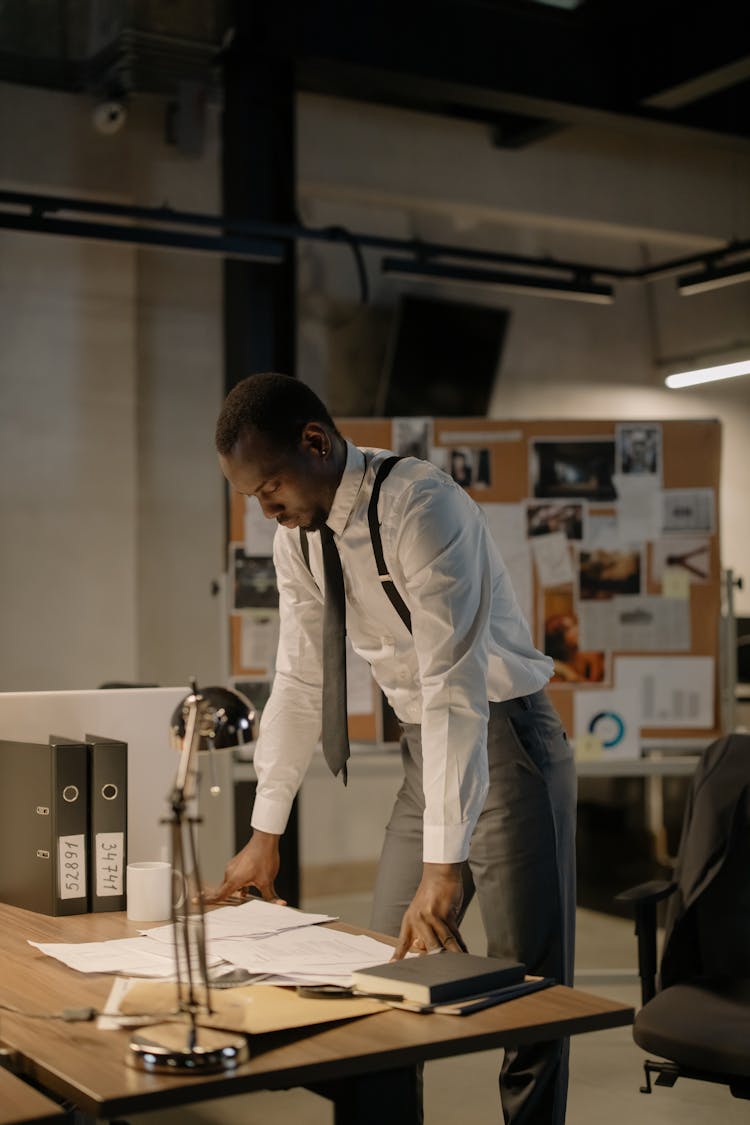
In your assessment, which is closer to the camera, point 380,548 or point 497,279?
point 380,548

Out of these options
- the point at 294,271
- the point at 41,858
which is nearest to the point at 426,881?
the point at 41,858

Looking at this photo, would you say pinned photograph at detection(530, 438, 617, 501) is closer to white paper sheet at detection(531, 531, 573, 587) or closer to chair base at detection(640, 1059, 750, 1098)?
white paper sheet at detection(531, 531, 573, 587)

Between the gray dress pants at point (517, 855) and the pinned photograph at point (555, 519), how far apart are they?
2417 mm

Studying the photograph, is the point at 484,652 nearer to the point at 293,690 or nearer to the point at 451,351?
the point at 293,690

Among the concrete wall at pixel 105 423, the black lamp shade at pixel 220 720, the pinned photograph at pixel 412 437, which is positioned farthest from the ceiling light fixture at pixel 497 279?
the black lamp shade at pixel 220 720

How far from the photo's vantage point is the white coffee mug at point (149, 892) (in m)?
2.14

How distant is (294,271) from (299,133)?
1.08 meters

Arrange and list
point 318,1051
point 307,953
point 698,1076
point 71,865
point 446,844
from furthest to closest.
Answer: point 698,1076, point 71,865, point 446,844, point 307,953, point 318,1051

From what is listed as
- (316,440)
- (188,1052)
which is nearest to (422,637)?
(316,440)

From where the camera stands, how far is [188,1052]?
1378 mm

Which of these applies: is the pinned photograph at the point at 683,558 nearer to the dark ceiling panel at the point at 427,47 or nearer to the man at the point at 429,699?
the dark ceiling panel at the point at 427,47

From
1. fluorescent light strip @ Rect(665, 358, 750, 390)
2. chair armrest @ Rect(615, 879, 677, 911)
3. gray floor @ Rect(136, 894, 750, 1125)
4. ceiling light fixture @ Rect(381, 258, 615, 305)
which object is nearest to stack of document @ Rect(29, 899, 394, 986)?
chair armrest @ Rect(615, 879, 677, 911)

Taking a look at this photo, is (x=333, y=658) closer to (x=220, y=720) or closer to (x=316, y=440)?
(x=316, y=440)

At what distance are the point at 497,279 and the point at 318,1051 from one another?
5.19 metres
